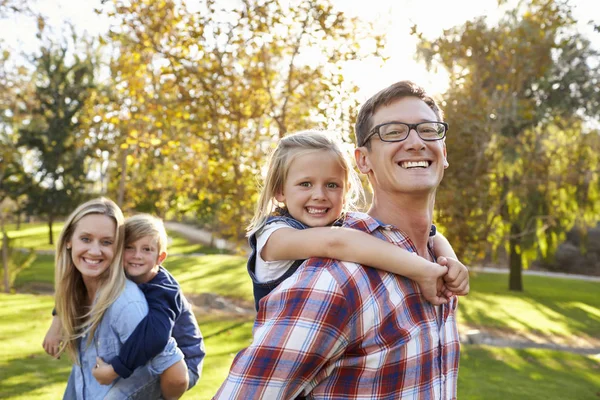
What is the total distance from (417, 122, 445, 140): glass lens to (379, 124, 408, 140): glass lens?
45 mm

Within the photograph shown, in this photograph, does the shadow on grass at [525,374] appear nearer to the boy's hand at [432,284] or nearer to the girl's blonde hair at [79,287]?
the girl's blonde hair at [79,287]

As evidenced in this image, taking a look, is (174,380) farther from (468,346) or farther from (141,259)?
(468,346)

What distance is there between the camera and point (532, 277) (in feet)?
93.4

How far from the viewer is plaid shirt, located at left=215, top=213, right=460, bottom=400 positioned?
1.48m

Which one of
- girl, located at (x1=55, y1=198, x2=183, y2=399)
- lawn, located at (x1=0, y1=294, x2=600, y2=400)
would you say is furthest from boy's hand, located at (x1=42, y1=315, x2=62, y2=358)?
lawn, located at (x1=0, y1=294, x2=600, y2=400)

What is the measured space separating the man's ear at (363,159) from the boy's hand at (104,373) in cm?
161

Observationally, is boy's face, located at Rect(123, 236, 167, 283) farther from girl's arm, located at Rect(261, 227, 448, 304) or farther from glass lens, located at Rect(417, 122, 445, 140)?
glass lens, located at Rect(417, 122, 445, 140)

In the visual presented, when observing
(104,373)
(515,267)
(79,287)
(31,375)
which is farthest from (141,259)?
(515,267)

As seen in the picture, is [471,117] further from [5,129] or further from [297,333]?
[5,129]

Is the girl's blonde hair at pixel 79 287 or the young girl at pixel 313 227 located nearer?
the young girl at pixel 313 227

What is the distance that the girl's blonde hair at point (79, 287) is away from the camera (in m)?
3.02

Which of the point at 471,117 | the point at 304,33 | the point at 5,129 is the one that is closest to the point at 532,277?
the point at 471,117

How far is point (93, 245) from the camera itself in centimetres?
312

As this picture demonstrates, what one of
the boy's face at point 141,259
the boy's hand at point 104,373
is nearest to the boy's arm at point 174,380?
the boy's hand at point 104,373
